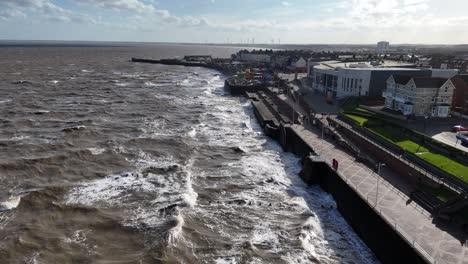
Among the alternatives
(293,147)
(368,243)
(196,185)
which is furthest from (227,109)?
(368,243)

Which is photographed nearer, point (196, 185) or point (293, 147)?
point (196, 185)

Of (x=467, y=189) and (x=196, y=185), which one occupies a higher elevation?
(x=467, y=189)

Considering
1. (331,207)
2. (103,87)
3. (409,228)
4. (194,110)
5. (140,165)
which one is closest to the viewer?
(409,228)

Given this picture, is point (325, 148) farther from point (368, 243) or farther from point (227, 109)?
point (227, 109)

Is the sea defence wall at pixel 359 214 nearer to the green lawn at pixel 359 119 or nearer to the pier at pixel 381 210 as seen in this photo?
the pier at pixel 381 210

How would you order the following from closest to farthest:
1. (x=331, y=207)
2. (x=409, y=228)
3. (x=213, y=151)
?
(x=409, y=228), (x=331, y=207), (x=213, y=151)

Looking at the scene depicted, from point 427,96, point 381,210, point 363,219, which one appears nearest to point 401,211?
point 381,210
